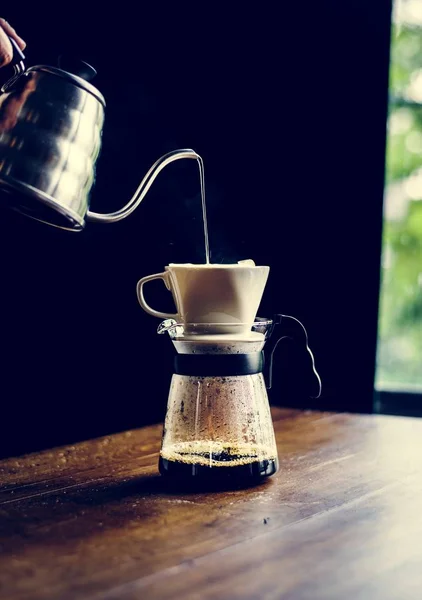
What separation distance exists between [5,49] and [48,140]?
0.48 ft

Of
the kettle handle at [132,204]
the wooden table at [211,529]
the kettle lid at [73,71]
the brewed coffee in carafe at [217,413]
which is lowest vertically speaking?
the wooden table at [211,529]

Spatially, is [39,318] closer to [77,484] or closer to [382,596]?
[77,484]

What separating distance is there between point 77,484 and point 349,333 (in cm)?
89

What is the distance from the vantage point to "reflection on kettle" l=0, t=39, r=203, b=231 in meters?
0.90

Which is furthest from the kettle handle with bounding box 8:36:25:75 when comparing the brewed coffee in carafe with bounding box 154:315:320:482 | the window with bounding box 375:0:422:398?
the window with bounding box 375:0:422:398

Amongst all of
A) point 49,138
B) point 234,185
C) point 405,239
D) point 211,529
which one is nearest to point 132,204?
point 49,138

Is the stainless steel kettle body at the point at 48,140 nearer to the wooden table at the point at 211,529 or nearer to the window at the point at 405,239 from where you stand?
the wooden table at the point at 211,529

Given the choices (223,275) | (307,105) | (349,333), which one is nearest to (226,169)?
(307,105)

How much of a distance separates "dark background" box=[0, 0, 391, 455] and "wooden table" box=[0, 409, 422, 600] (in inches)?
11.0

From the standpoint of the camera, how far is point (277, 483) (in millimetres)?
1109

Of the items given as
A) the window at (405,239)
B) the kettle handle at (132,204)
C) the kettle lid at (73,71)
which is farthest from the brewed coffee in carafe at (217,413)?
the window at (405,239)

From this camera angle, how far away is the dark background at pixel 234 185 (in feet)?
4.86

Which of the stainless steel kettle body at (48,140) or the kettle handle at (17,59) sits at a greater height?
the kettle handle at (17,59)

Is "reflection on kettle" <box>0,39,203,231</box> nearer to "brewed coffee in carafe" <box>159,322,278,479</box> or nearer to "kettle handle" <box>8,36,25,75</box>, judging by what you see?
"kettle handle" <box>8,36,25,75</box>
